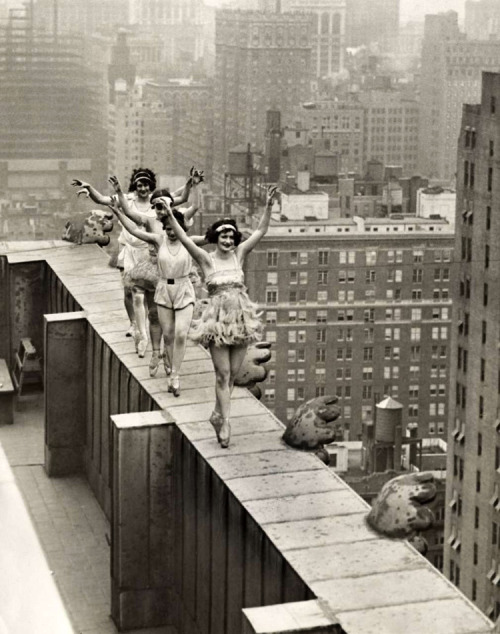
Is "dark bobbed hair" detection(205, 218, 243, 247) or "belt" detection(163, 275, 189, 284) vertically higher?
"dark bobbed hair" detection(205, 218, 243, 247)

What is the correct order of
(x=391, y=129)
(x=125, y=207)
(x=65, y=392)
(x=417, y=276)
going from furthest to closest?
(x=391, y=129)
(x=417, y=276)
(x=65, y=392)
(x=125, y=207)

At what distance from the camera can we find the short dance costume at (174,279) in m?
9.38

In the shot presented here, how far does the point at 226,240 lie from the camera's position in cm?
827

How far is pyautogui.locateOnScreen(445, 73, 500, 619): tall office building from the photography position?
216 ft

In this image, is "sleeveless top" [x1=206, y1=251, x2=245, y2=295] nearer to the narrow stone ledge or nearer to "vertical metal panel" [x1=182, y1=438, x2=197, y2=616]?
"vertical metal panel" [x1=182, y1=438, x2=197, y2=616]

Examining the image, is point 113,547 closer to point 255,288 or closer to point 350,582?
point 350,582

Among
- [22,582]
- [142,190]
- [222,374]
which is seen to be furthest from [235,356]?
[22,582]

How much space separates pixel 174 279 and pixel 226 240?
124 centimetres

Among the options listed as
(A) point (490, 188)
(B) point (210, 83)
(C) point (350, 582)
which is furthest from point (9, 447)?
(B) point (210, 83)

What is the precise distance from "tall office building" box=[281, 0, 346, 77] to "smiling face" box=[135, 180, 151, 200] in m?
146

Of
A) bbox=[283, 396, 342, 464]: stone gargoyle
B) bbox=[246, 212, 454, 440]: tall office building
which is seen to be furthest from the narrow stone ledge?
bbox=[246, 212, 454, 440]: tall office building

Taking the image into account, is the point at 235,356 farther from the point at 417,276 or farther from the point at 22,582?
the point at 417,276

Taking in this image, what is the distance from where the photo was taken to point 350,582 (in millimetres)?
6055

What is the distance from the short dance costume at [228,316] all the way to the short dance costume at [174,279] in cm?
117
